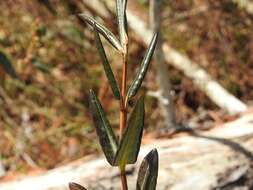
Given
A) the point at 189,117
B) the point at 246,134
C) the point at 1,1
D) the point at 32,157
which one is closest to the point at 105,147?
the point at 246,134

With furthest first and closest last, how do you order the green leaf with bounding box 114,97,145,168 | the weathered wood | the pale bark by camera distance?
the pale bark → the weathered wood → the green leaf with bounding box 114,97,145,168

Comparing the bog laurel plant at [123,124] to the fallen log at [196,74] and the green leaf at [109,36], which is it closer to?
the green leaf at [109,36]

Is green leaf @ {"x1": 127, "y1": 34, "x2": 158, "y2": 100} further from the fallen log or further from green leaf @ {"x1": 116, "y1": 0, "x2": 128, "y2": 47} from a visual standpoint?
the fallen log

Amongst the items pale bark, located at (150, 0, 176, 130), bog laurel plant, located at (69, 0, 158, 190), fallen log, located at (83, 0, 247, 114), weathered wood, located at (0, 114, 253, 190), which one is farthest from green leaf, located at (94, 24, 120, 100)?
fallen log, located at (83, 0, 247, 114)

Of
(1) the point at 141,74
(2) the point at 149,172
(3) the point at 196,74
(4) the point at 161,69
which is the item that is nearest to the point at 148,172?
(2) the point at 149,172

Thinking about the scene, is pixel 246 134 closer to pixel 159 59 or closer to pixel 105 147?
pixel 159 59

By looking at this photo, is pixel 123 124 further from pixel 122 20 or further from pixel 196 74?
pixel 196 74

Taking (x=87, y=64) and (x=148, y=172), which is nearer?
(x=148, y=172)
